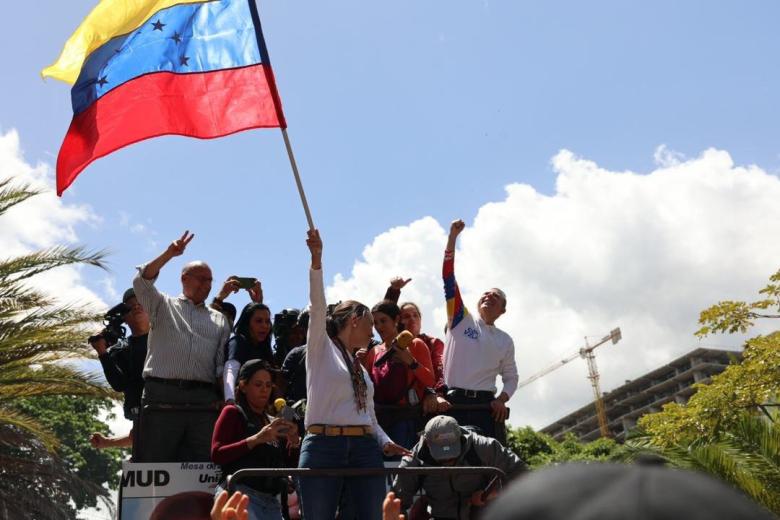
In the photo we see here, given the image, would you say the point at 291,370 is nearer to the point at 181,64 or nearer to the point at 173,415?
the point at 173,415

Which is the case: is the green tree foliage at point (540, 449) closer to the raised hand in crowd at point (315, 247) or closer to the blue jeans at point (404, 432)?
the blue jeans at point (404, 432)

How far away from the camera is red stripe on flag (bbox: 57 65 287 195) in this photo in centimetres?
678

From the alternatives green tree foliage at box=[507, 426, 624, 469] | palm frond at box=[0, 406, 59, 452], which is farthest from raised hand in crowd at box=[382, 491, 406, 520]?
green tree foliage at box=[507, 426, 624, 469]

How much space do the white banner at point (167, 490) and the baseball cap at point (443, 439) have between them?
125 centimetres

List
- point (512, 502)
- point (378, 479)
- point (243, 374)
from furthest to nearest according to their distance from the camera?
point (243, 374)
point (378, 479)
point (512, 502)

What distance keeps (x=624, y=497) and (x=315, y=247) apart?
4659mm

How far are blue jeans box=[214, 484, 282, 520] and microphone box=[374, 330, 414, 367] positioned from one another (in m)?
1.53

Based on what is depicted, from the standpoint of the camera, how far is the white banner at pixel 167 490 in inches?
203

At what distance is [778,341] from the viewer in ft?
47.3

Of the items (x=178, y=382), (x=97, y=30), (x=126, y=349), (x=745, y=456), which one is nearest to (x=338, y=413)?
(x=178, y=382)

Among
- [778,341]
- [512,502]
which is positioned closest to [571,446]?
[778,341]

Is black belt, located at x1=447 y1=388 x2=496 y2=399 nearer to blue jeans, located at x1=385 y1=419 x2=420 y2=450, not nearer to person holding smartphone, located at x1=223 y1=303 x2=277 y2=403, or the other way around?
blue jeans, located at x1=385 y1=419 x2=420 y2=450

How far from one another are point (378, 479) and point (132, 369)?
8.22 ft

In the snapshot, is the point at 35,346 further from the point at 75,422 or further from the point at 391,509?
the point at 75,422
